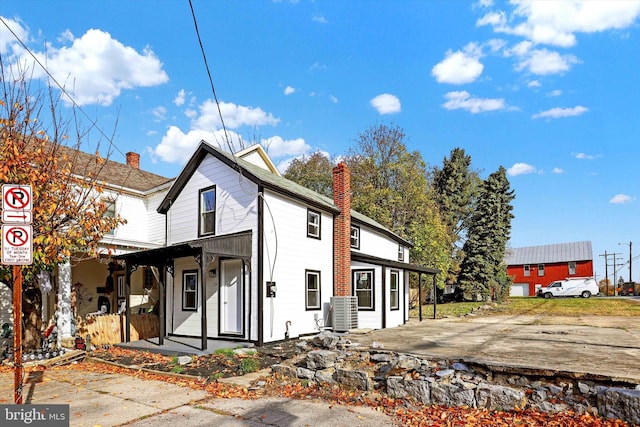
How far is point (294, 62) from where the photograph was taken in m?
16.1

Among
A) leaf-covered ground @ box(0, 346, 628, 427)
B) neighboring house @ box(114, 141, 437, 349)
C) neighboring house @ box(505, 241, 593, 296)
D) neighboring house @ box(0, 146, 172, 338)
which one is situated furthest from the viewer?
neighboring house @ box(505, 241, 593, 296)

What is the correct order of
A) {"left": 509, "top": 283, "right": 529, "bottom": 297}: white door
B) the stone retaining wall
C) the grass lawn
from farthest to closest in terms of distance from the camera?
{"left": 509, "top": 283, "right": 529, "bottom": 297}: white door, the grass lawn, the stone retaining wall

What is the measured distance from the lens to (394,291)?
732 inches

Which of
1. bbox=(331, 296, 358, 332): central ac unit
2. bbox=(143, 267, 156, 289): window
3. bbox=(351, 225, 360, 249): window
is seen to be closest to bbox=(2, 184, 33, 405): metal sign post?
bbox=(331, 296, 358, 332): central ac unit

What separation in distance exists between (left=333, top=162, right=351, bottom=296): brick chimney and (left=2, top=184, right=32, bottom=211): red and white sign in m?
12.0

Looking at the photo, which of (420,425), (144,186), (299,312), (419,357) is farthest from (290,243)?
(144,186)

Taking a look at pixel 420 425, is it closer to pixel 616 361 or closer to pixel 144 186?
pixel 616 361

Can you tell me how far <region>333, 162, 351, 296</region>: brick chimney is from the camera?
16391 millimetres

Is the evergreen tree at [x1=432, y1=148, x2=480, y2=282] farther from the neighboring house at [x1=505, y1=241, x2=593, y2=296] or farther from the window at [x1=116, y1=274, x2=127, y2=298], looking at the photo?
the window at [x1=116, y1=274, x2=127, y2=298]

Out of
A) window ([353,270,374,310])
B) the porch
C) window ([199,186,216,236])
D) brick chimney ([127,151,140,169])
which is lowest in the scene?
the porch

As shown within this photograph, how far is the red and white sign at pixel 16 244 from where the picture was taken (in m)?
5.51

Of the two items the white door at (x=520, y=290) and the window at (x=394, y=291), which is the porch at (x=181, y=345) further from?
the white door at (x=520, y=290)

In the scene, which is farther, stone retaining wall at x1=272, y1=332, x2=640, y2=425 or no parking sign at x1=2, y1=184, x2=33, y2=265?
stone retaining wall at x1=272, y1=332, x2=640, y2=425

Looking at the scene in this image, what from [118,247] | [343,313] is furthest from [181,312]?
[343,313]
